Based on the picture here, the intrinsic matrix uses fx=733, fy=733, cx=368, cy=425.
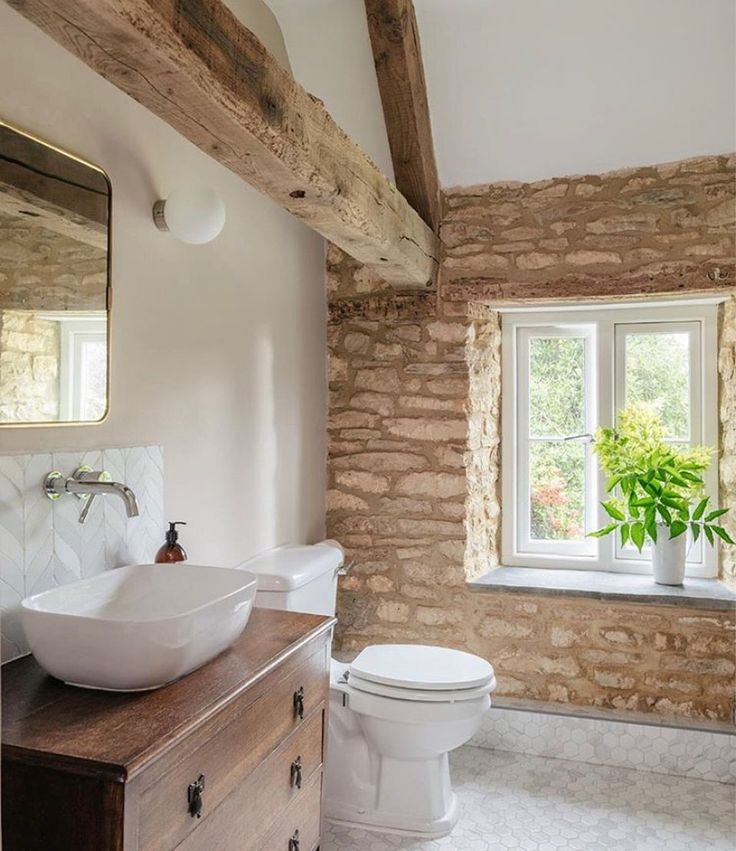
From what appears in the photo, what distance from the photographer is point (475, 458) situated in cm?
314

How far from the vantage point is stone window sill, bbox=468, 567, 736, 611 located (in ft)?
9.25

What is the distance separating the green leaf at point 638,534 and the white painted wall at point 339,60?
1.79 meters

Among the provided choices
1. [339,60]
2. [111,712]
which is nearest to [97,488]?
[111,712]

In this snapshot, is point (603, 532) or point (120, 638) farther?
point (603, 532)

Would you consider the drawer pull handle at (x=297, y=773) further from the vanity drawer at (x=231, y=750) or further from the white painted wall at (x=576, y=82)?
the white painted wall at (x=576, y=82)

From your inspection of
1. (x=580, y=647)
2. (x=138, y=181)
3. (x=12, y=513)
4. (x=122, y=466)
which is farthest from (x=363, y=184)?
(x=580, y=647)

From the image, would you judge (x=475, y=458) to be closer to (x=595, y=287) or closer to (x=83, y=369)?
(x=595, y=287)

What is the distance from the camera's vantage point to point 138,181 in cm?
198

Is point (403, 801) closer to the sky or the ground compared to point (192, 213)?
closer to the ground

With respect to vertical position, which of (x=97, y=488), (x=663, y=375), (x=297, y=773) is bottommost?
(x=297, y=773)

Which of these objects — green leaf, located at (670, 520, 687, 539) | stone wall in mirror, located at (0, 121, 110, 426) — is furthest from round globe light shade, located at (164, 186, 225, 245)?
green leaf, located at (670, 520, 687, 539)

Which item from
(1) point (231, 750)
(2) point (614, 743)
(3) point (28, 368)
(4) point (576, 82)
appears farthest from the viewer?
(2) point (614, 743)

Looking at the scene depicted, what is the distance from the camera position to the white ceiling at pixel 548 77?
8.10 feet

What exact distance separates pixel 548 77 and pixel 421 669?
2.12m
